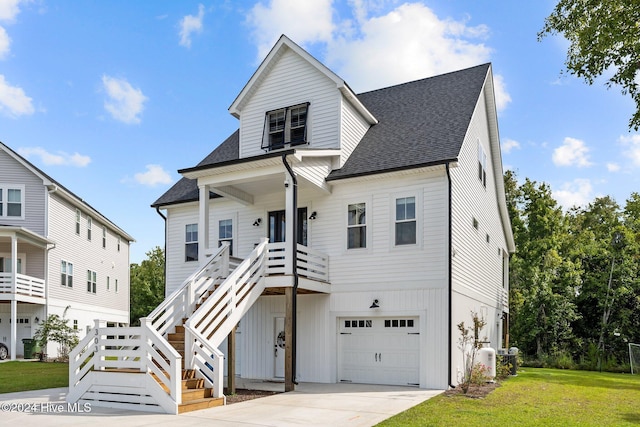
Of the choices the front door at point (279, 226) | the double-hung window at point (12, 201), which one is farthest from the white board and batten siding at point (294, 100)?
the double-hung window at point (12, 201)

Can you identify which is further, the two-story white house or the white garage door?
the white garage door

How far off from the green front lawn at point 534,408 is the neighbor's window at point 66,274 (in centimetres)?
2212

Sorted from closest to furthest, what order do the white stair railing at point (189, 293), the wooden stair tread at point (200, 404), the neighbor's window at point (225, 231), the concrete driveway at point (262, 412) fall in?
the concrete driveway at point (262, 412) < the wooden stair tread at point (200, 404) < the white stair railing at point (189, 293) < the neighbor's window at point (225, 231)

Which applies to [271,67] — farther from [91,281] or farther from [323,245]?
[91,281]

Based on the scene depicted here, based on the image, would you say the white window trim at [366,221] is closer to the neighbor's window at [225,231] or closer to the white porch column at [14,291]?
the neighbor's window at [225,231]

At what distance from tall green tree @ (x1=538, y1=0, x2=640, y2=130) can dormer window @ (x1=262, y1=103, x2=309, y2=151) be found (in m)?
7.38

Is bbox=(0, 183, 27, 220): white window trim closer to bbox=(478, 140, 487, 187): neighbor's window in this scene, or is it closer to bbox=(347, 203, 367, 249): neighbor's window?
bbox=(347, 203, 367, 249): neighbor's window

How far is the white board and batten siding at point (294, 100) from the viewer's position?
1717 cm

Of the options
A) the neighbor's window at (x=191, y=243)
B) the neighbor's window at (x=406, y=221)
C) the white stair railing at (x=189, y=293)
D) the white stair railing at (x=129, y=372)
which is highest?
the neighbor's window at (x=406, y=221)

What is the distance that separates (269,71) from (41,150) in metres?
18.4

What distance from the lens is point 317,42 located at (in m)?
18.5

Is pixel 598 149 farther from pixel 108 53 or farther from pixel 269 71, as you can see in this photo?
pixel 108 53

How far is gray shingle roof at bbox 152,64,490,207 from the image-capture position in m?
15.8

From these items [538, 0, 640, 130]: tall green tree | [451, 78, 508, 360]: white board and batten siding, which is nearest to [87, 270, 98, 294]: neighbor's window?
[451, 78, 508, 360]: white board and batten siding
